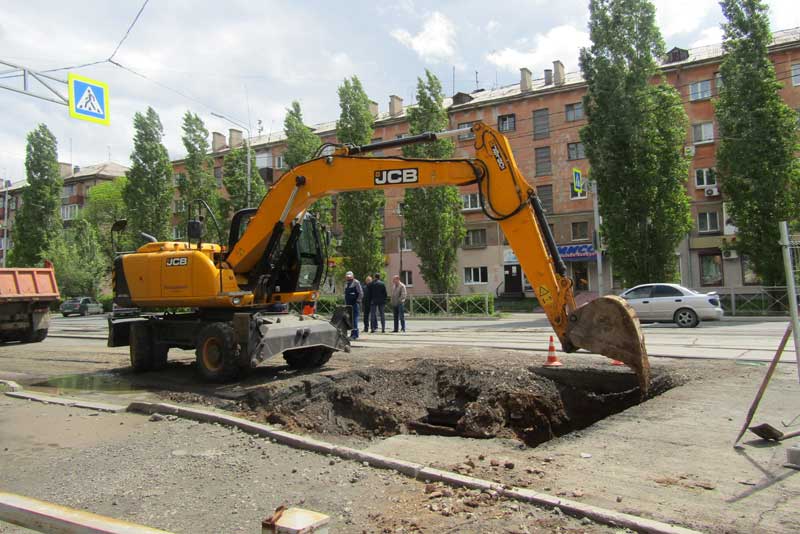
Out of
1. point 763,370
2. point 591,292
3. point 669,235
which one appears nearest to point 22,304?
point 763,370

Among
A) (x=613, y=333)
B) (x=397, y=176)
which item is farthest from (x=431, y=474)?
(x=397, y=176)

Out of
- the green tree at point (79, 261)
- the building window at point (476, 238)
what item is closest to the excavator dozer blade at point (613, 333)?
the building window at point (476, 238)

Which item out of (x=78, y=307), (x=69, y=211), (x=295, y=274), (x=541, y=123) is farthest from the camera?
(x=69, y=211)

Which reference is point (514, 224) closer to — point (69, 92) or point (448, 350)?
point (448, 350)

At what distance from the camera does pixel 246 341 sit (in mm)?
8242

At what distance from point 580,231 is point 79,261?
4355 cm

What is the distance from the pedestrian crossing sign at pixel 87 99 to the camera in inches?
497

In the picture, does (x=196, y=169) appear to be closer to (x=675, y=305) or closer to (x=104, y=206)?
(x=104, y=206)

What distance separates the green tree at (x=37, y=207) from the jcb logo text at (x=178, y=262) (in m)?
52.2

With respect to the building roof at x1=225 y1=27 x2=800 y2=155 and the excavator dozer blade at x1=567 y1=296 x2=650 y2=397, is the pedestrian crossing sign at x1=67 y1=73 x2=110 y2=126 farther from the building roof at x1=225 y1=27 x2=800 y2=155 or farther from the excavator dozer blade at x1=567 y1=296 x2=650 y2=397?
the building roof at x1=225 y1=27 x2=800 y2=155

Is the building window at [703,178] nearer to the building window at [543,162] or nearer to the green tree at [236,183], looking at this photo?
the building window at [543,162]

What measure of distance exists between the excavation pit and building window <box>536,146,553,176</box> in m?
32.2

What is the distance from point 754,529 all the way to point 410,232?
109 feet

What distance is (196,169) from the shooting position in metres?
44.0
